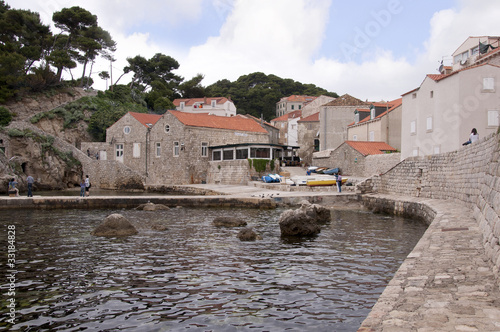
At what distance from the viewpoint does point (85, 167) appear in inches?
1665

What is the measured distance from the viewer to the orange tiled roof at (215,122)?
3891 cm

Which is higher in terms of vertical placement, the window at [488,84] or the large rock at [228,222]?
the window at [488,84]

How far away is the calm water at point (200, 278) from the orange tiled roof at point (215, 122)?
25092mm

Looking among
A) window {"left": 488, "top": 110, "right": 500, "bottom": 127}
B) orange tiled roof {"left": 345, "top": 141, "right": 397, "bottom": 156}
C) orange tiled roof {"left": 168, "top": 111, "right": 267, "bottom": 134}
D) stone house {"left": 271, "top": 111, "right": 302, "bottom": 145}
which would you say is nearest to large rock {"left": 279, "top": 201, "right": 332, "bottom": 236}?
window {"left": 488, "top": 110, "right": 500, "bottom": 127}

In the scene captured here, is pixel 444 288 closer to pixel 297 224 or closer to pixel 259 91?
pixel 297 224

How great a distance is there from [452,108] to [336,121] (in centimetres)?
2106

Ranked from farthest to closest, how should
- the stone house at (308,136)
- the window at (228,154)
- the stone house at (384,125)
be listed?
the stone house at (308,136)
the window at (228,154)
the stone house at (384,125)

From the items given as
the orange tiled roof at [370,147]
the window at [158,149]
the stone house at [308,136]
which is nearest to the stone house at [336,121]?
the stone house at [308,136]

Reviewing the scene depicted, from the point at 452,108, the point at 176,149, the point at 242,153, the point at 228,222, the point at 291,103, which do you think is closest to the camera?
the point at 228,222

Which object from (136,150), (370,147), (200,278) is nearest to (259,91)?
(136,150)

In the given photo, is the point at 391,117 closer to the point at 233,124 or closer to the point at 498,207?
the point at 233,124

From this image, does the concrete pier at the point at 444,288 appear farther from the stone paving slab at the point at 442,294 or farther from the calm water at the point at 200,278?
the calm water at the point at 200,278

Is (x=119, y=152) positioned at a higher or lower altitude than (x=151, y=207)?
higher

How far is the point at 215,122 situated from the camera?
40.8m
